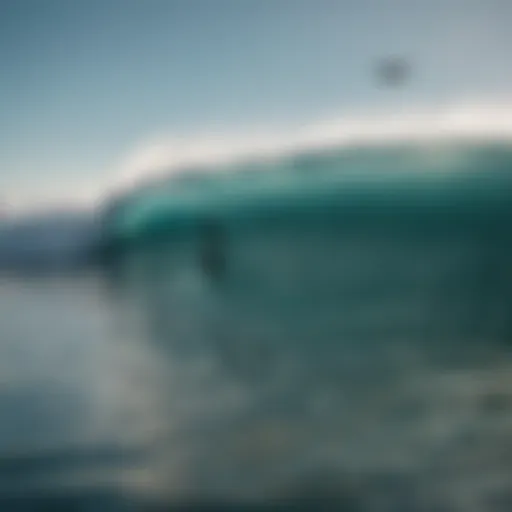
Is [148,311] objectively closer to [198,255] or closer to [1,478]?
[198,255]

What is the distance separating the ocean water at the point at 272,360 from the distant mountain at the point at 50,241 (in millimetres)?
43

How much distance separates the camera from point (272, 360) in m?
1.75

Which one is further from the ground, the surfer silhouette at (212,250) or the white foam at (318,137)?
the white foam at (318,137)

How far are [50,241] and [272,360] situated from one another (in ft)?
1.94

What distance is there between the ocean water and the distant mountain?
4 centimetres

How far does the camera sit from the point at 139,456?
1.74m

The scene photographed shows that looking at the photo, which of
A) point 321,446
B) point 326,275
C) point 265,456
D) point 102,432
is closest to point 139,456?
point 102,432

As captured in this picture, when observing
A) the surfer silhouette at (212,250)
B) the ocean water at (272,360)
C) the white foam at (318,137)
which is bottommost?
the ocean water at (272,360)

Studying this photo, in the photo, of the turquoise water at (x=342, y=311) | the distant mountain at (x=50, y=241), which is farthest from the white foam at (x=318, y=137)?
the distant mountain at (x=50, y=241)

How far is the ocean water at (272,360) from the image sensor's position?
174cm

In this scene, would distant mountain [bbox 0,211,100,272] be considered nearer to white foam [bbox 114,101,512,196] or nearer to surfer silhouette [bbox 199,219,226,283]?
white foam [bbox 114,101,512,196]

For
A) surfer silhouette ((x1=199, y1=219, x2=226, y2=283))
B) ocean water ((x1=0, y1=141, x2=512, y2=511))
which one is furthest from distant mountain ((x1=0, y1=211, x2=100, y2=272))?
surfer silhouette ((x1=199, y1=219, x2=226, y2=283))

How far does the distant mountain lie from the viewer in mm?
1757

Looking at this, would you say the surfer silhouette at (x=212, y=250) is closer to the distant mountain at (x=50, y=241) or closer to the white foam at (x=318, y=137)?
the white foam at (x=318, y=137)
